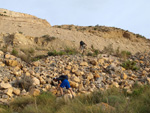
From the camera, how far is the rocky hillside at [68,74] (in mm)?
5008

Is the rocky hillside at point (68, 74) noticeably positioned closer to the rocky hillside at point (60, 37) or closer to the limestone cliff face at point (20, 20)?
the rocky hillside at point (60, 37)


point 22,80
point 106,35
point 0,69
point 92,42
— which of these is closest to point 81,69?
point 22,80

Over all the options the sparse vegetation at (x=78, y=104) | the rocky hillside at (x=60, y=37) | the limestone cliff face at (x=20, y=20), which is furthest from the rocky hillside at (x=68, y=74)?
the limestone cliff face at (x=20, y=20)

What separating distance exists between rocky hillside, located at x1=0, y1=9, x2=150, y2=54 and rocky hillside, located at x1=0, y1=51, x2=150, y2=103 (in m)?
4.51

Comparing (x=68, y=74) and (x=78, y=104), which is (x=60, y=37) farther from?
(x=78, y=104)

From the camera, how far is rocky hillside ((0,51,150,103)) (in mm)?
5008

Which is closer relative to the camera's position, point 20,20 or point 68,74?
point 68,74

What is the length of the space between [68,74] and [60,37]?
11.1m

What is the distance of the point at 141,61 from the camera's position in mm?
8562

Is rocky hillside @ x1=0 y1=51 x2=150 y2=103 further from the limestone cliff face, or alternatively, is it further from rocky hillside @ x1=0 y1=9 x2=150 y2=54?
the limestone cliff face

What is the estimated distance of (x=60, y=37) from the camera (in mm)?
16719

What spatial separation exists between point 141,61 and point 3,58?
23.5ft

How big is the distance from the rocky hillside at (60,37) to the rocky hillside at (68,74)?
14.8 ft

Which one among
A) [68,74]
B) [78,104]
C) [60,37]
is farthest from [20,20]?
[78,104]
